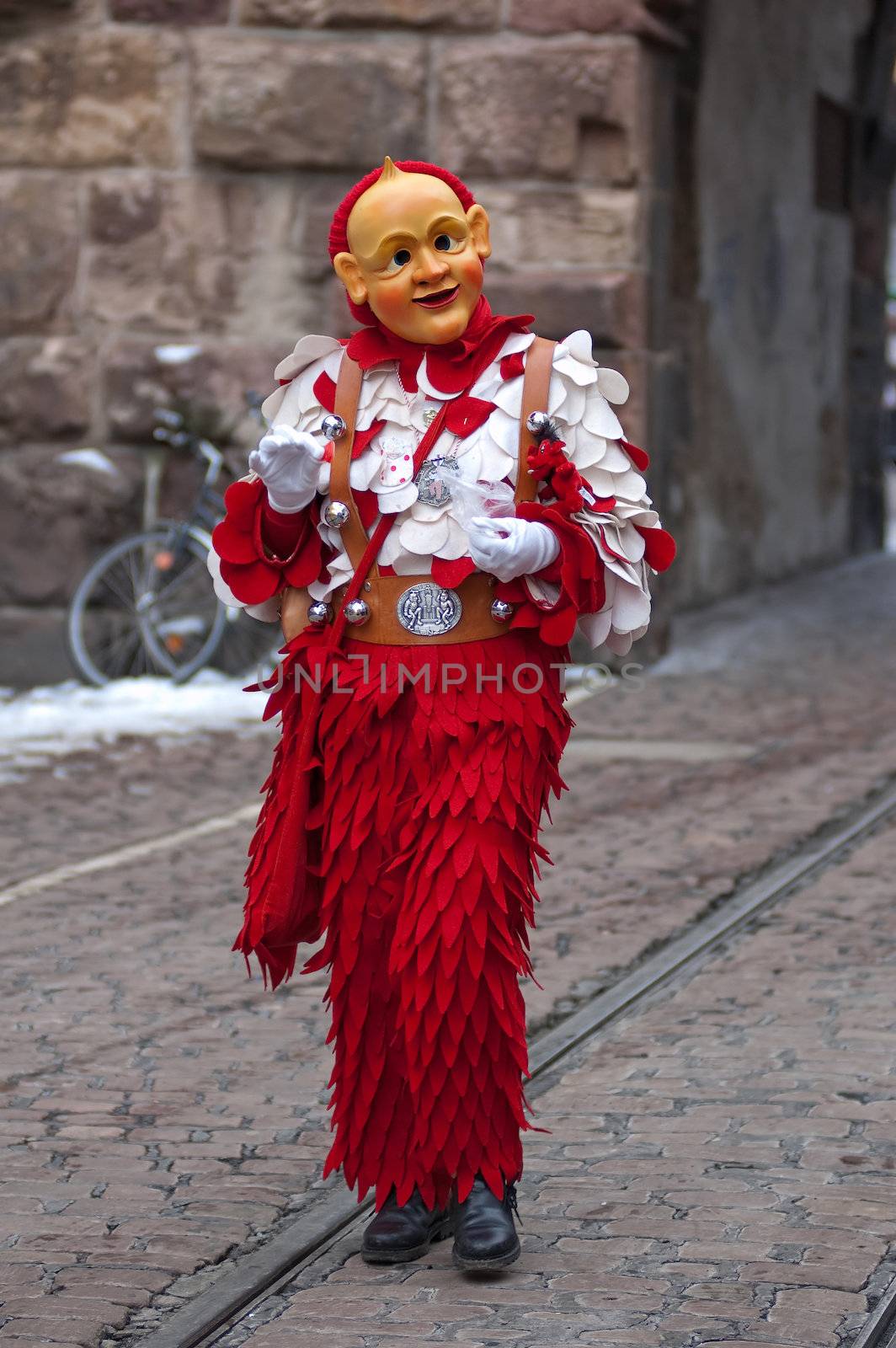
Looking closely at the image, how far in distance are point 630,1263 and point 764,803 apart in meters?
4.20

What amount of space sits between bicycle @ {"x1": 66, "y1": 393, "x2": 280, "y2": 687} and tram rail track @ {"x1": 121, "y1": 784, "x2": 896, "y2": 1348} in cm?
359

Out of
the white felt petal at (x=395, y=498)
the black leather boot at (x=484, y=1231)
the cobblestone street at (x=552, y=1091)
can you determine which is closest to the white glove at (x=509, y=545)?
the white felt petal at (x=395, y=498)

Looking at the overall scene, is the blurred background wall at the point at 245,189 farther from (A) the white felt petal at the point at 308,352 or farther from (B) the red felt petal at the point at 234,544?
(B) the red felt petal at the point at 234,544

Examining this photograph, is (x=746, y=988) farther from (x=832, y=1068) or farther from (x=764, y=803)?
(x=764, y=803)

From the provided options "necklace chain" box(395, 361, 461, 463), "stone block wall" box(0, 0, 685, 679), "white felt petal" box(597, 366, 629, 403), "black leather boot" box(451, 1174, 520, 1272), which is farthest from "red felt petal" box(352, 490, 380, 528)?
"stone block wall" box(0, 0, 685, 679)

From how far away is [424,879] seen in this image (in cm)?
364

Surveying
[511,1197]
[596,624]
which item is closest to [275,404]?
[596,624]

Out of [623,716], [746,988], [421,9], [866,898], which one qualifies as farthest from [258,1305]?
[421,9]

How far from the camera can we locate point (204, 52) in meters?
10.6

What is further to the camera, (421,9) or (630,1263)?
(421,9)

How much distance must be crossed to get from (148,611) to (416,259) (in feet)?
22.6

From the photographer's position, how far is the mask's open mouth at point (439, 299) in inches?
146

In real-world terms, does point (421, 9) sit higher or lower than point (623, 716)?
higher

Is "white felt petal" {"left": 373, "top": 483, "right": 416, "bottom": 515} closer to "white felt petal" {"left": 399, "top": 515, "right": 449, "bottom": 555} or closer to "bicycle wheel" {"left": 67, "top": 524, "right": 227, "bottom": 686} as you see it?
"white felt petal" {"left": 399, "top": 515, "right": 449, "bottom": 555}
